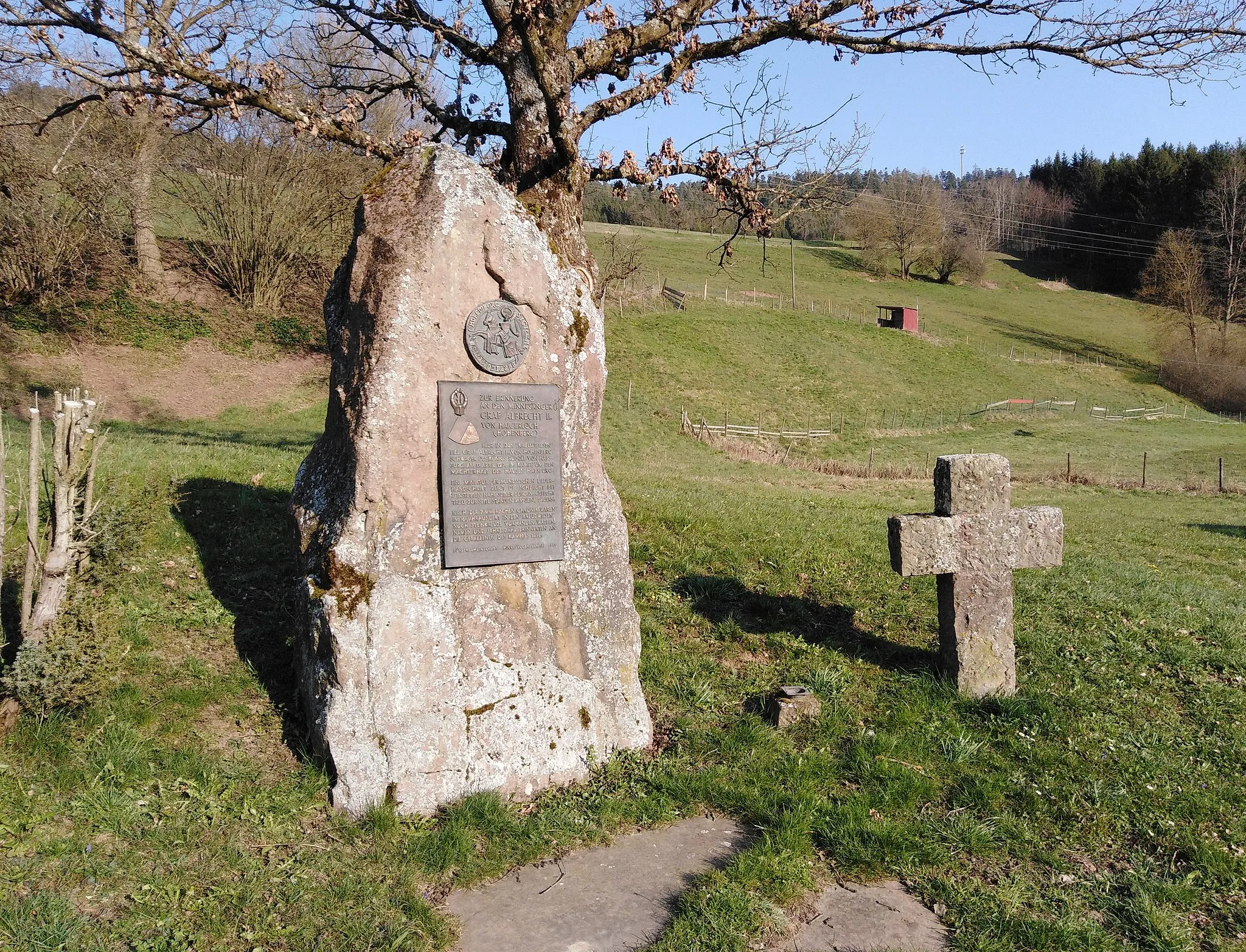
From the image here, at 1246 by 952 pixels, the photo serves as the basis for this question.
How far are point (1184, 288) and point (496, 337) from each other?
6687cm

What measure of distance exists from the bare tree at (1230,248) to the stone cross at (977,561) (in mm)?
64173

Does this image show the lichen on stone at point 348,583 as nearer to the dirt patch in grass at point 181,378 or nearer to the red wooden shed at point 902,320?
the dirt patch in grass at point 181,378

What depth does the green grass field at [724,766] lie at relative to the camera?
14.9 feet

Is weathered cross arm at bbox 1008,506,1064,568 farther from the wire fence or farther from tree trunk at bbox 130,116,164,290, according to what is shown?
tree trunk at bbox 130,116,164,290

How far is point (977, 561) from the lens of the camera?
23.3ft

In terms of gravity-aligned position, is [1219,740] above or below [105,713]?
below

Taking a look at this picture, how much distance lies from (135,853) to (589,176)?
6.84m

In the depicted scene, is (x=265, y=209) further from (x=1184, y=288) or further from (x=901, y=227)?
(x=901, y=227)

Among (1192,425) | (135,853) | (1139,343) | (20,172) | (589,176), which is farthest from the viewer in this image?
(1139,343)

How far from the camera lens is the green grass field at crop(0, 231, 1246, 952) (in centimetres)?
455

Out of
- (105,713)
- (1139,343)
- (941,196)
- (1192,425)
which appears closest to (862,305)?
(1139,343)

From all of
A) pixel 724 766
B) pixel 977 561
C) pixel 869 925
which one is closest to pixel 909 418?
pixel 977 561

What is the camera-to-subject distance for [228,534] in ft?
29.1

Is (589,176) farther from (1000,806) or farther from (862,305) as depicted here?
(862,305)
